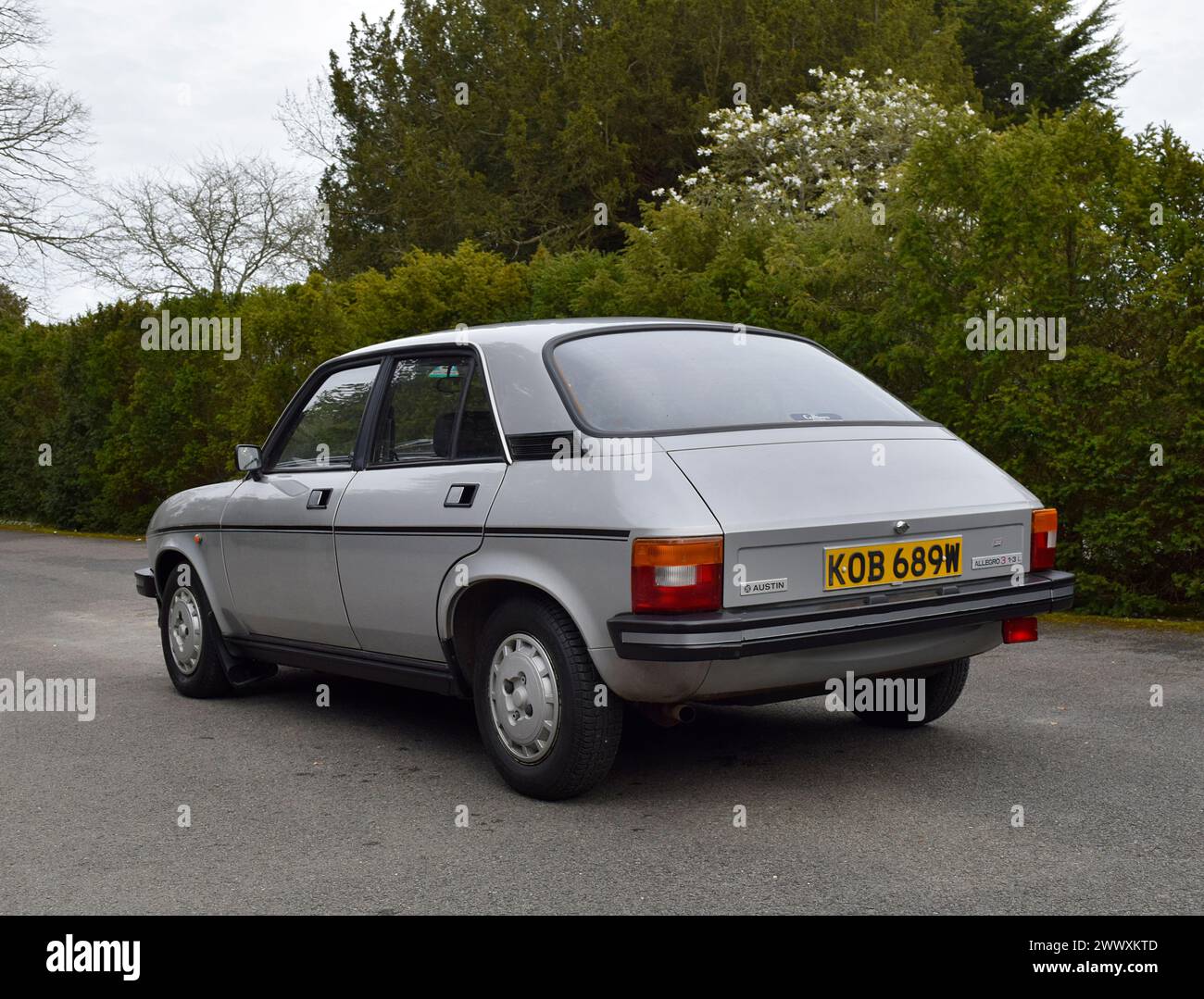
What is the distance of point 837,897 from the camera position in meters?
3.92

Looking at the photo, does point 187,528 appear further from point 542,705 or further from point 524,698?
point 542,705

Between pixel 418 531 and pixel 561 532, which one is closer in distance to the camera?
pixel 561 532

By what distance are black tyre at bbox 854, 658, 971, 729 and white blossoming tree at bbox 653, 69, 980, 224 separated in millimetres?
18152

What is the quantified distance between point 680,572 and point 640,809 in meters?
1.02

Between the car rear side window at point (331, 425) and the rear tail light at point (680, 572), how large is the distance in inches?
85.6

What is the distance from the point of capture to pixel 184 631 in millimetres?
7375

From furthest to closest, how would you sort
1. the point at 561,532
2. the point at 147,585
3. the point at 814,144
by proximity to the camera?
the point at 814,144
the point at 147,585
the point at 561,532

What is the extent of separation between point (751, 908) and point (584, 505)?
151 centimetres

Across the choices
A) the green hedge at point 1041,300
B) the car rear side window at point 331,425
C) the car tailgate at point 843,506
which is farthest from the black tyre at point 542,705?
the green hedge at point 1041,300

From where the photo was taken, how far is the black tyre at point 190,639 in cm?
718

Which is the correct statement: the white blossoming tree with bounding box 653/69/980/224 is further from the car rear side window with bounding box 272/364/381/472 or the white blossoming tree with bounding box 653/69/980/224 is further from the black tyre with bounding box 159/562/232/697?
the car rear side window with bounding box 272/364/381/472

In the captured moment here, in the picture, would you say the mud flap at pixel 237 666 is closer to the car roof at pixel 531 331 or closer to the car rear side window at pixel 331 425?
the car rear side window at pixel 331 425

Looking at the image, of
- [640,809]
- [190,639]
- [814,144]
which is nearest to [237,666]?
Answer: [190,639]

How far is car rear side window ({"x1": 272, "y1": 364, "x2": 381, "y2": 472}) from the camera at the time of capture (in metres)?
6.23
